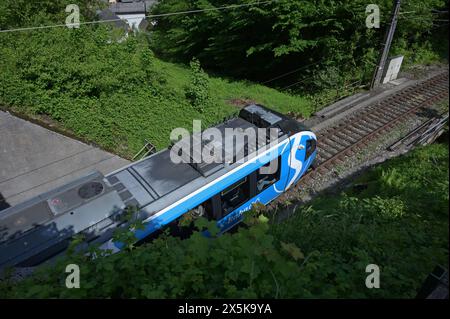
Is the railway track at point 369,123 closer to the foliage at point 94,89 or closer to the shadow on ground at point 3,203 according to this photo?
the foliage at point 94,89

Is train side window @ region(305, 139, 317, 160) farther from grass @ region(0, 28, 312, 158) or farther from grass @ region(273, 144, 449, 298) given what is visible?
grass @ region(0, 28, 312, 158)

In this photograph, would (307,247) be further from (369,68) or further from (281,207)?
(369,68)

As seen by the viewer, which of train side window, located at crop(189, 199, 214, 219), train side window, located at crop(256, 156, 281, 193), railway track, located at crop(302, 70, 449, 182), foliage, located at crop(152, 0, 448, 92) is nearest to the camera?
train side window, located at crop(189, 199, 214, 219)

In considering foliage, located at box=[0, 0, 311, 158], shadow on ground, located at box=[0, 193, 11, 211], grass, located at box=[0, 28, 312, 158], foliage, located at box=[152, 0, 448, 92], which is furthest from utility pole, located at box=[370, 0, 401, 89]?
shadow on ground, located at box=[0, 193, 11, 211]

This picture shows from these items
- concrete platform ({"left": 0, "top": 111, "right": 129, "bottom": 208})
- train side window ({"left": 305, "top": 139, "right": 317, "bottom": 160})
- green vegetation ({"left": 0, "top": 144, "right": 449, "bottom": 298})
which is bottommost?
concrete platform ({"left": 0, "top": 111, "right": 129, "bottom": 208})

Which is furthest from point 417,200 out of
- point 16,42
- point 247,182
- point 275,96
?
point 16,42

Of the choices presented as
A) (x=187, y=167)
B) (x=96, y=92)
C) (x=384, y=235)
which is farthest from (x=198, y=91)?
(x=384, y=235)

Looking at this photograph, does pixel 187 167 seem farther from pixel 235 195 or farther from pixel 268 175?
pixel 268 175
